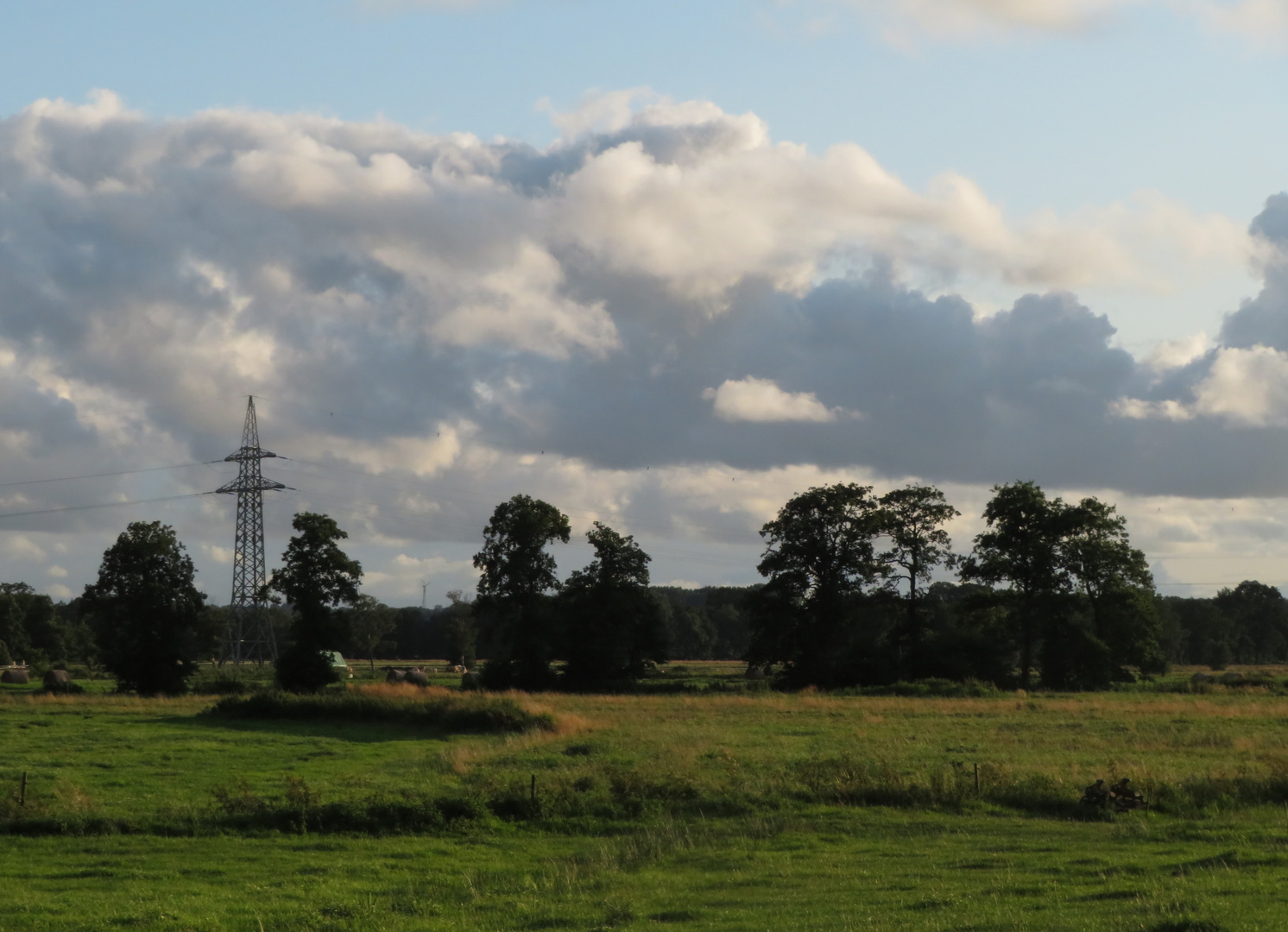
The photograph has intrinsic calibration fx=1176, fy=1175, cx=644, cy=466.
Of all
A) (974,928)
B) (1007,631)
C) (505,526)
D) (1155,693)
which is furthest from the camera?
(505,526)

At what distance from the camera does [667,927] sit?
14.2 meters

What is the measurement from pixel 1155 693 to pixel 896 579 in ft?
61.2

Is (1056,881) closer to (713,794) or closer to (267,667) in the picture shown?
(713,794)

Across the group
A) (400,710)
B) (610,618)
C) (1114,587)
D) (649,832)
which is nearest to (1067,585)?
(1114,587)

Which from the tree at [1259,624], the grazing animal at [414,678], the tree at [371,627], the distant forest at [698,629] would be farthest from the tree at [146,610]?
the tree at [1259,624]

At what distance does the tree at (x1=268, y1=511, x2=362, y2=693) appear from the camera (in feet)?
224

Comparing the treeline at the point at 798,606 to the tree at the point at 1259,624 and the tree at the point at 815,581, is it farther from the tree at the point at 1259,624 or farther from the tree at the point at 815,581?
the tree at the point at 1259,624

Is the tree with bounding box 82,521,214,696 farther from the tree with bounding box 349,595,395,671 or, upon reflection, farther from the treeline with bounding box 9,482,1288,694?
the tree with bounding box 349,595,395,671

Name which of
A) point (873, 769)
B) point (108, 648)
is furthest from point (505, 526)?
point (873, 769)

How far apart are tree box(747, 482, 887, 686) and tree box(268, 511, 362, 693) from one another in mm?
27339

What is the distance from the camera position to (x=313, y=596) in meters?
69.8

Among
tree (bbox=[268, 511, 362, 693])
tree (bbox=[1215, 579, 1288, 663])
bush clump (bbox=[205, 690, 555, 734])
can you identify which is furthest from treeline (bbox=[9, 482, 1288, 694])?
tree (bbox=[1215, 579, 1288, 663])

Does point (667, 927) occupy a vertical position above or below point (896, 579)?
below

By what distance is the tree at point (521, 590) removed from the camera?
78.0 m
